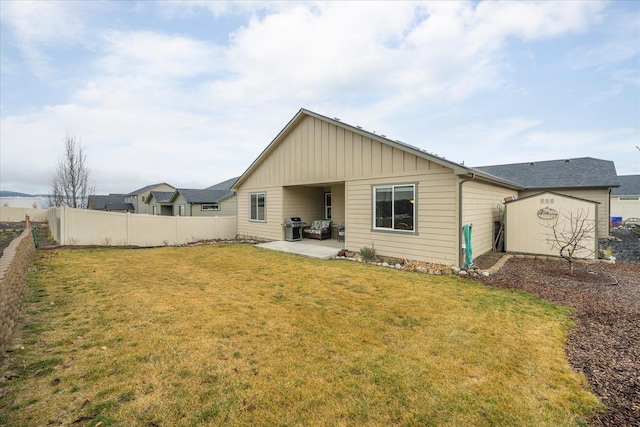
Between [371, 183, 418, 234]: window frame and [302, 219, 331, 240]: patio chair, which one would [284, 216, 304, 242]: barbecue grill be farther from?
[371, 183, 418, 234]: window frame

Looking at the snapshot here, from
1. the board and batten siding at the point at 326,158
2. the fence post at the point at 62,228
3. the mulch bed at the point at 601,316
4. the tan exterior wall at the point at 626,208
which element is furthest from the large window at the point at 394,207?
the tan exterior wall at the point at 626,208

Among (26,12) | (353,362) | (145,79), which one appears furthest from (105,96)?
(353,362)

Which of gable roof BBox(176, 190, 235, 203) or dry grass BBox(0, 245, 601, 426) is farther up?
gable roof BBox(176, 190, 235, 203)

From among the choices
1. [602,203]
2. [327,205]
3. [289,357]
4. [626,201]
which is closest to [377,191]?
[327,205]

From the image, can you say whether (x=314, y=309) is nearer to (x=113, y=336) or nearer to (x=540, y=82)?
(x=113, y=336)

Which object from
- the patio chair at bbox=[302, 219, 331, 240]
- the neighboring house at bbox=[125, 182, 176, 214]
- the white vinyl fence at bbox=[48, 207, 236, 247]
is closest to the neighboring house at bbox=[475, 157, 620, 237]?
the patio chair at bbox=[302, 219, 331, 240]

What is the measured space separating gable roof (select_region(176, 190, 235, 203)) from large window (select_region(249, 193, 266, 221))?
10.6m

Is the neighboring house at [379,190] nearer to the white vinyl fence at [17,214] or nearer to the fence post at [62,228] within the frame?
the fence post at [62,228]

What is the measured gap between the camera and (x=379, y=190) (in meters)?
9.05

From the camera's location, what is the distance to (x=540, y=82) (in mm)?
11508

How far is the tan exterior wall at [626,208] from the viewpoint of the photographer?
2369 cm

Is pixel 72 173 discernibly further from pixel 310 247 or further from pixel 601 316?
pixel 601 316

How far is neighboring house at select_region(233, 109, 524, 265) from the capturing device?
7.70 m

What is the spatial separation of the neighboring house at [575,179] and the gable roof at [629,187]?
44.4 ft
